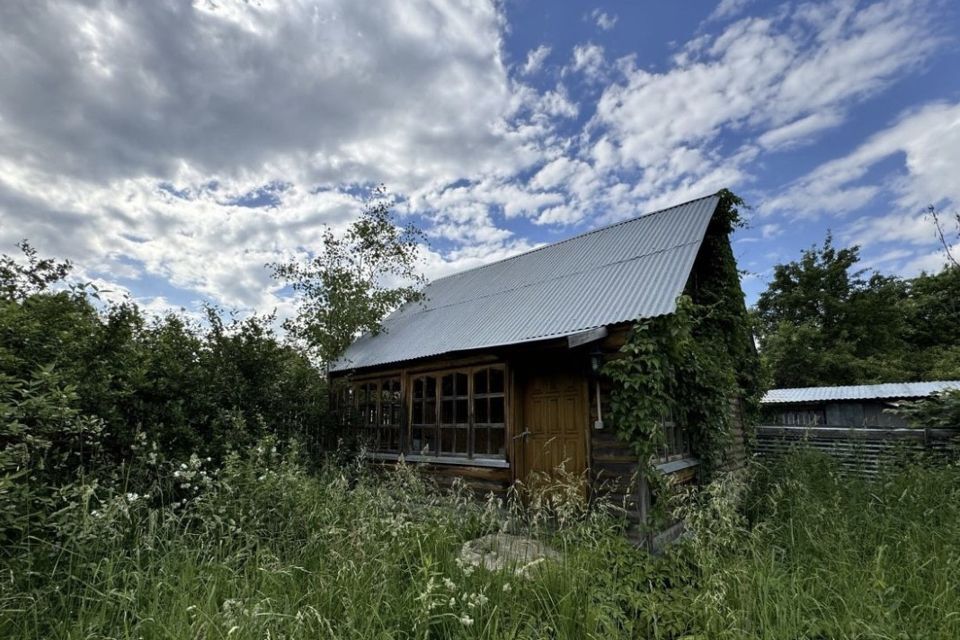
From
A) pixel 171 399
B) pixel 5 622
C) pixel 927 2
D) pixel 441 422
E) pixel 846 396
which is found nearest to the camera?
pixel 5 622

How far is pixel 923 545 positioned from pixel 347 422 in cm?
928

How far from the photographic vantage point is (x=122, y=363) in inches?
188

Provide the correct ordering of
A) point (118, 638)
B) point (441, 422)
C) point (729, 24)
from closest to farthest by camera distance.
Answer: point (118, 638)
point (729, 24)
point (441, 422)

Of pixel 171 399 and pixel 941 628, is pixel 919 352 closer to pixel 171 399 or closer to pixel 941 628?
pixel 941 628

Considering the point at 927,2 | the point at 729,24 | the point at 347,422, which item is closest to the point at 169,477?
the point at 347,422

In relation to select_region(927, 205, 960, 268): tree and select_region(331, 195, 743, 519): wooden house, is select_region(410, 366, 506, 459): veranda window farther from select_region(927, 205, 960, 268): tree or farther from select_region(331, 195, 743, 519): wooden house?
select_region(927, 205, 960, 268): tree

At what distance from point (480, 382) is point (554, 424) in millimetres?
1653

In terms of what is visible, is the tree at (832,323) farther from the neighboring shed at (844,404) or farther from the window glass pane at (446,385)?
the window glass pane at (446,385)

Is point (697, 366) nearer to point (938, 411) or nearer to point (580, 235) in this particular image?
point (580, 235)

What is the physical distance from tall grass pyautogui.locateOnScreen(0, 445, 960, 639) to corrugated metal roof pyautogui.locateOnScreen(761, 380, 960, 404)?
10.5 meters

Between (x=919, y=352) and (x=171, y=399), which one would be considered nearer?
(x=171, y=399)

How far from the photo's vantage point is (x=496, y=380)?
746cm

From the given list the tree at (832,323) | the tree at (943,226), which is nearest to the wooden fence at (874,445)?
the tree at (943,226)

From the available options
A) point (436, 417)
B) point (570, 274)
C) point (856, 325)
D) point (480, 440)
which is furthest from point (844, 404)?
point (856, 325)
